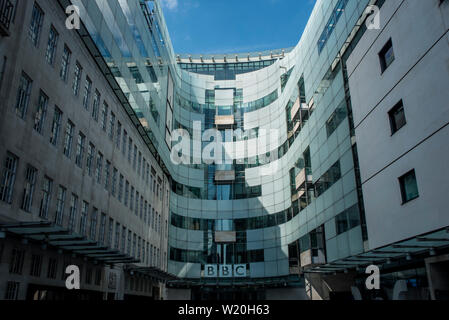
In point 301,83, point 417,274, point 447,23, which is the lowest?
point 417,274

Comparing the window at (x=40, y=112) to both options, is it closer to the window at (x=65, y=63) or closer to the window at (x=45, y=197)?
the window at (x=65, y=63)

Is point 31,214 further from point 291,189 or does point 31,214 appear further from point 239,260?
point 239,260

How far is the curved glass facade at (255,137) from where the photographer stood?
32.2 metres

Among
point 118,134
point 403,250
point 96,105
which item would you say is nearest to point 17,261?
point 96,105

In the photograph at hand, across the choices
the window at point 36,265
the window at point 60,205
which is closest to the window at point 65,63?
the window at point 60,205

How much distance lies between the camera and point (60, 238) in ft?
66.5

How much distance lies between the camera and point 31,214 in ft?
65.0

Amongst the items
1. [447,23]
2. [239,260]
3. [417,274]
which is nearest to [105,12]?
[447,23]

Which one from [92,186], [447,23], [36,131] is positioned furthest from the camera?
[92,186]

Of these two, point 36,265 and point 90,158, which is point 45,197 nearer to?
point 36,265

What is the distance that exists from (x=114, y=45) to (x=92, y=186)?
1182 centimetres

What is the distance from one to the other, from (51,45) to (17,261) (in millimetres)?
11967

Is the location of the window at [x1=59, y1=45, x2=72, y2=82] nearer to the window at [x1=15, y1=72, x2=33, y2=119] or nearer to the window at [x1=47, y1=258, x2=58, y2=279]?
the window at [x1=15, y1=72, x2=33, y2=119]

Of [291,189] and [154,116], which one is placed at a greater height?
[154,116]
